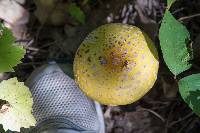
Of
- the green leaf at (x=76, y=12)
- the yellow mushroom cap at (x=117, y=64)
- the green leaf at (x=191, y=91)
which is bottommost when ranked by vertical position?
the green leaf at (x=191, y=91)

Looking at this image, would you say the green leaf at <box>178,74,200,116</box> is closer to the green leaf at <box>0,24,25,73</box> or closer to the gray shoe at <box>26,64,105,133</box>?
the gray shoe at <box>26,64,105,133</box>

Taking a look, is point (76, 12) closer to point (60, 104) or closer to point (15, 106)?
point (60, 104)

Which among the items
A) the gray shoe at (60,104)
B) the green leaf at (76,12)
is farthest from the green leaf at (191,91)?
the green leaf at (76,12)

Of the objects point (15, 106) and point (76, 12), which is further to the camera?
point (76, 12)

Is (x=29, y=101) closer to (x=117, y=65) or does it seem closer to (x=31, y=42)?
(x=117, y=65)

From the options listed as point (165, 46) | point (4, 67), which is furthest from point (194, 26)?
point (4, 67)

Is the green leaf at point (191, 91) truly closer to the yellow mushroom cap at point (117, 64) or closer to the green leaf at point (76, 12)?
the yellow mushroom cap at point (117, 64)

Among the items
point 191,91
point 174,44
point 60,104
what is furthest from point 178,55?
point 60,104
